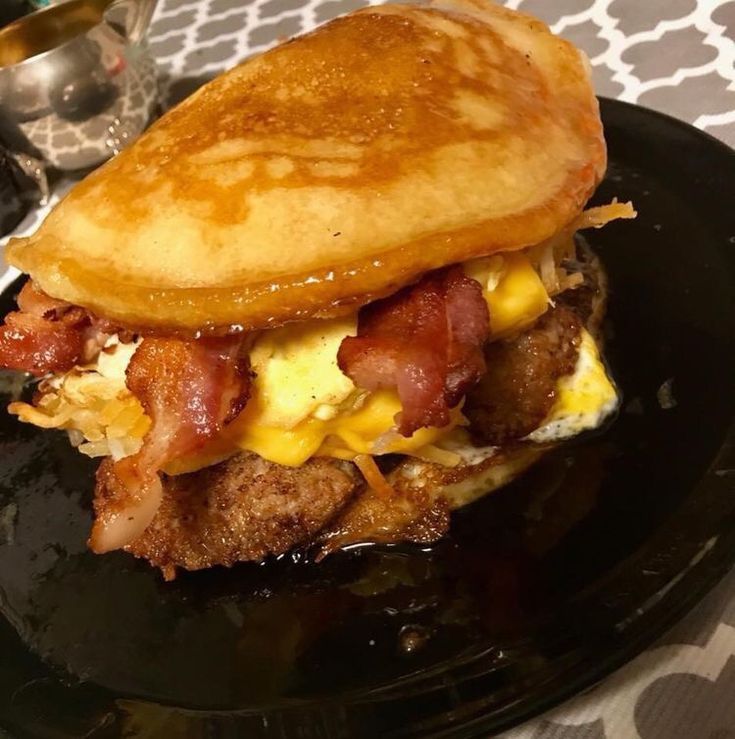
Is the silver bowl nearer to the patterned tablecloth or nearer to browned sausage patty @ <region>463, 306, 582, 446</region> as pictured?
the patterned tablecloth

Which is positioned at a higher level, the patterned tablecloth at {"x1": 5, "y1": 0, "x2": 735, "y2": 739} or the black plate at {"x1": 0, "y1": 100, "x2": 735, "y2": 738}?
the black plate at {"x1": 0, "y1": 100, "x2": 735, "y2": 738}

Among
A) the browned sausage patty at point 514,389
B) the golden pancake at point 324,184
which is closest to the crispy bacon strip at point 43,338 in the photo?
the golden pancake at point 324,184

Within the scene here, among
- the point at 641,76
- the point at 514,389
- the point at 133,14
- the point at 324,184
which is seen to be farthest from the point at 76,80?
the point at 514,389

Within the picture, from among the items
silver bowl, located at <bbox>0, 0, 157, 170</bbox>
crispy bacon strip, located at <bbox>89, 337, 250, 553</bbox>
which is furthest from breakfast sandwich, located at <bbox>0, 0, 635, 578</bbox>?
silver bowl, located at <bbox>0, 0, 157, 170</bbox>

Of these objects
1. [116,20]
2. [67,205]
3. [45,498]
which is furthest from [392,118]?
[116,20]

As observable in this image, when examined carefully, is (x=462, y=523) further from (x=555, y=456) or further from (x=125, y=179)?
(x=125, y=179)

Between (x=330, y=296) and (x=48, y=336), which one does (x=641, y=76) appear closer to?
(x=330, y=296)
